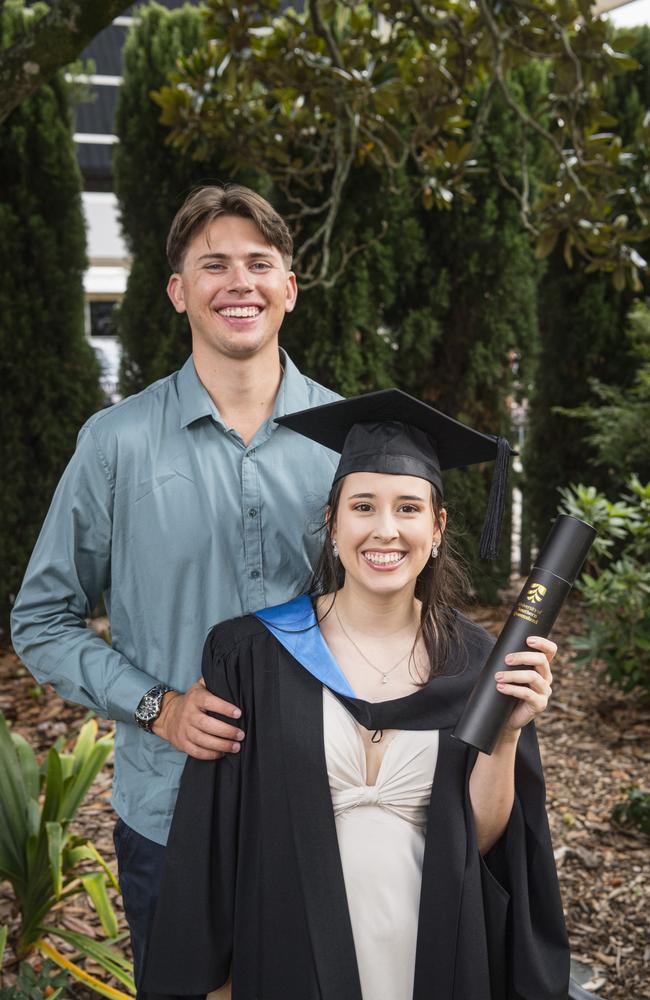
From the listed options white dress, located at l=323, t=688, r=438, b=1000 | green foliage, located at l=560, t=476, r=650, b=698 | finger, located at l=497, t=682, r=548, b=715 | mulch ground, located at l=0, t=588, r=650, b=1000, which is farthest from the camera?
green foliage, located at l=560, t=476, r=650, b=698

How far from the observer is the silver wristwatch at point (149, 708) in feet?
6.34

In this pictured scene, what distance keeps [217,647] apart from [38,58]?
5.50 ft

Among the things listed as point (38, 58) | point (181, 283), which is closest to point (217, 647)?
point (181, 283)

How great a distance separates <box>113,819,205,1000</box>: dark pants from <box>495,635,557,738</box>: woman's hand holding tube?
857 millimetres

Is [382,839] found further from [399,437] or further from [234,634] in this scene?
[399,437]

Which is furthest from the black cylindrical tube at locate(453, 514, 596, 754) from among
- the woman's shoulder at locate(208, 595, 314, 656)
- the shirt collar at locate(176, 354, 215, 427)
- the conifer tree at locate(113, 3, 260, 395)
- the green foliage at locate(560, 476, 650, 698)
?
the conifer tree at locate(113, 3, 260, 395)

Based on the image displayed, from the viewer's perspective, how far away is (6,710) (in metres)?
4.89

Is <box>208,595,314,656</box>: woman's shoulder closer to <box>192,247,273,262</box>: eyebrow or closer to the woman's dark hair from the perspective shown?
the woman's dark hair

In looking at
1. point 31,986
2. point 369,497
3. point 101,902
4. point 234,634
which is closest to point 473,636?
point 369,497

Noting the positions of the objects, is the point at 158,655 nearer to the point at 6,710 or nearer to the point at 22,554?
the point at 6,710

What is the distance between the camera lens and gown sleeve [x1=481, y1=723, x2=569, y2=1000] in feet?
6.02

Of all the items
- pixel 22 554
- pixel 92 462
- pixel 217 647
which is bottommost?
pixel 22 554

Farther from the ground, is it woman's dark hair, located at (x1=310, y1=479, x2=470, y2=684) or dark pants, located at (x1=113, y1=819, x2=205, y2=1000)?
woman's dark hair, located at (x1=310, y1=479, x2=470, y2=684)

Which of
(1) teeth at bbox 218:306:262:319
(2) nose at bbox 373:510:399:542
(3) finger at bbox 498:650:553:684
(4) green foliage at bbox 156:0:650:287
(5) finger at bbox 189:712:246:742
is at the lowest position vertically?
(5) finger at bbox 189:712:246:742
